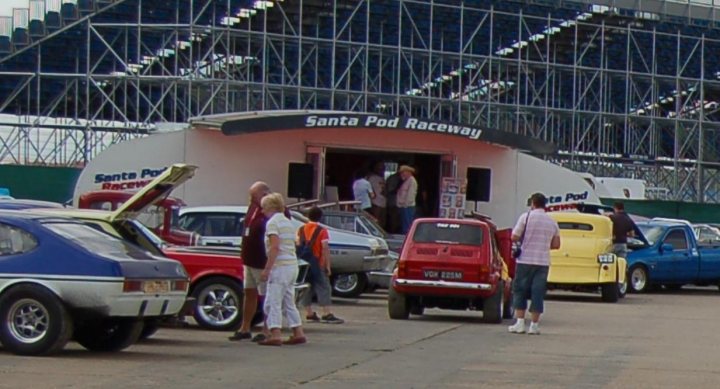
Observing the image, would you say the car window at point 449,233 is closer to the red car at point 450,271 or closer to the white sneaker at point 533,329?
the red car at point 450,271

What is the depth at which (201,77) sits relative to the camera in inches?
1711

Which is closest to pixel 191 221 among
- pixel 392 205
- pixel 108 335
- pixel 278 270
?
pixel 278 270

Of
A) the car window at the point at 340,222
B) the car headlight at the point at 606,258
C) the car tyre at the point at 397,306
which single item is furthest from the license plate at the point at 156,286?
the car headlight at the point at 606,258

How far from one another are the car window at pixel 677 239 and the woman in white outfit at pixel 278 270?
1704cm

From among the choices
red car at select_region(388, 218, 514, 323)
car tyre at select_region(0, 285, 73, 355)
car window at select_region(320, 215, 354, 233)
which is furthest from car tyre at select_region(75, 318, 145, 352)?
car window at select_region(320, 215, 354, 233)

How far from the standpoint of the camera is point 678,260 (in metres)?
31.1

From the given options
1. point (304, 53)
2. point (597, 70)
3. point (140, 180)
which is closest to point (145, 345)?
point (140, 180)

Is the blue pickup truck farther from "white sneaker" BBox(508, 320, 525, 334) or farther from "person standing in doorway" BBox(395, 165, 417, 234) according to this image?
"white sneaker" BBox(508, 320, 525, 334)

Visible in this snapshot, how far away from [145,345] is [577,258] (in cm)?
1266

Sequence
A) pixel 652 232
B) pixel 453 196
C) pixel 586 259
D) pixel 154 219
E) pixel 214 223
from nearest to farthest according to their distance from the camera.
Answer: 1. pixel 154 219
2. pixel 214 223
3. pixel 586 259
4. pixel 652 232
5. pixel 453 196

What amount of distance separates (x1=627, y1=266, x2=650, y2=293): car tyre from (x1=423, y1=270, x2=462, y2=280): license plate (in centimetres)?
1157

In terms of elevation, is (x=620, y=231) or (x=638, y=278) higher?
(x=620, y=231)

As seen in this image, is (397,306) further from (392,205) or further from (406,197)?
(392,205)

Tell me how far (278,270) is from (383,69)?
34048 mm
